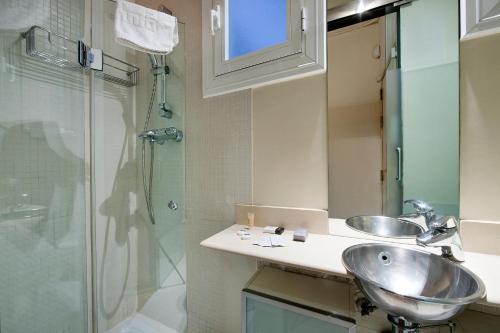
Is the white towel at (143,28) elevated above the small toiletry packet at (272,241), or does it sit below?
above

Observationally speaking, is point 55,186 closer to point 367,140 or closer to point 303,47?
point 303,47

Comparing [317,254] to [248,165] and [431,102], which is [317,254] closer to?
[248,165]

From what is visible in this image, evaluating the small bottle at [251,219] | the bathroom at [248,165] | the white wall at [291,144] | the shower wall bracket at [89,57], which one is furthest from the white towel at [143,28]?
the small bottle at [251,219]

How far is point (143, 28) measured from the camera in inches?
46.0

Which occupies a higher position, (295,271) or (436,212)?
(436,212)

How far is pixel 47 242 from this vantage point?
1.27 metres

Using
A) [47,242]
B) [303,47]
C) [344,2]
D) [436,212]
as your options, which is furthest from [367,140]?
[47,242]

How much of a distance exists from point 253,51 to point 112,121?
1.15 meters

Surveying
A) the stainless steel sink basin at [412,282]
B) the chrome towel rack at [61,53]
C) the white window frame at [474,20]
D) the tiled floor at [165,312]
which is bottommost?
the tiled floor at [165,312]

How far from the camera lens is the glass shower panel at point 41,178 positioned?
113cm

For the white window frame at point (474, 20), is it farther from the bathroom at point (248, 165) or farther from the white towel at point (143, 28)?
the white towel at point (143, 28)

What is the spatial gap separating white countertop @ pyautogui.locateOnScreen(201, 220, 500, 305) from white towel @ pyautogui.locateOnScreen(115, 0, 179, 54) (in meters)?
1.10

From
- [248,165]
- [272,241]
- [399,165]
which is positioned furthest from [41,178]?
[399,165]

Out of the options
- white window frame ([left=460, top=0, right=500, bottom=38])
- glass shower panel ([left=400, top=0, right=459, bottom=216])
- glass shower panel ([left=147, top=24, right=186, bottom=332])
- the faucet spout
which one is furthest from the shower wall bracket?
the faucet spout
